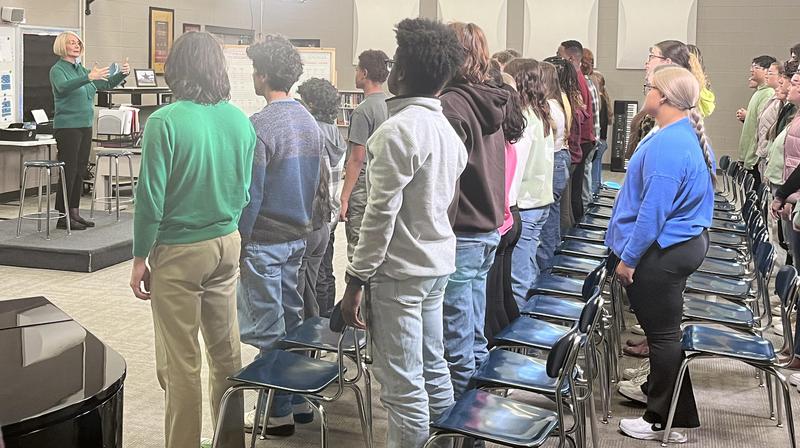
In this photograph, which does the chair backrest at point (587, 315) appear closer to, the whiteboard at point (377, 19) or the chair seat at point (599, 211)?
the chair seat at point (599, 211)

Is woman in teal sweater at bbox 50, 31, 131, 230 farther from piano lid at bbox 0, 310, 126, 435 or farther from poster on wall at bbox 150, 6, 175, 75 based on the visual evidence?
piano lid at bbox 0, 310, 126, 435

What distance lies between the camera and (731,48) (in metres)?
12.6

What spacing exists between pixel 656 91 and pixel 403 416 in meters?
1.72

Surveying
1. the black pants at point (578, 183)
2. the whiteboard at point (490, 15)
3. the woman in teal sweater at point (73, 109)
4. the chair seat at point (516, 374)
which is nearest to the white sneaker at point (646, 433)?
the chair seat at point (516, 374)

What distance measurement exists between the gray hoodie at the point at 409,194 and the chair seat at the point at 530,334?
2.71 feet

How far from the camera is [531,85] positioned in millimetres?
4613

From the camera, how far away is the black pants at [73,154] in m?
7.23

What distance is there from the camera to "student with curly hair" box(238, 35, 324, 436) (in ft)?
10.9

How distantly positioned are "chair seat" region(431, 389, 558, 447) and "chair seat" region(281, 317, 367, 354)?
65 cm

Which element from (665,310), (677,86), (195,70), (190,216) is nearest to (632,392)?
(665,310)

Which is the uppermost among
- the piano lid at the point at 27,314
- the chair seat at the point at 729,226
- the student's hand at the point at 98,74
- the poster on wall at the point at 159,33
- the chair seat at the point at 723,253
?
the poster on wall at the point at 159,33

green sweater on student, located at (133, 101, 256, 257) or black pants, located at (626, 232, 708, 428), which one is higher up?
green sweater on student, located at (133, 101, 256, 257)

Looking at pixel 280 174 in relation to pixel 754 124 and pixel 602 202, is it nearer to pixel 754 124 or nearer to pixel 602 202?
pixel 602 202

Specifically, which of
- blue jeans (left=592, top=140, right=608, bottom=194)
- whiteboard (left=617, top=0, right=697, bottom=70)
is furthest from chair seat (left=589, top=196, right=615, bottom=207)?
whiteboard (left=617, top=0, right=697, bottom=70)
